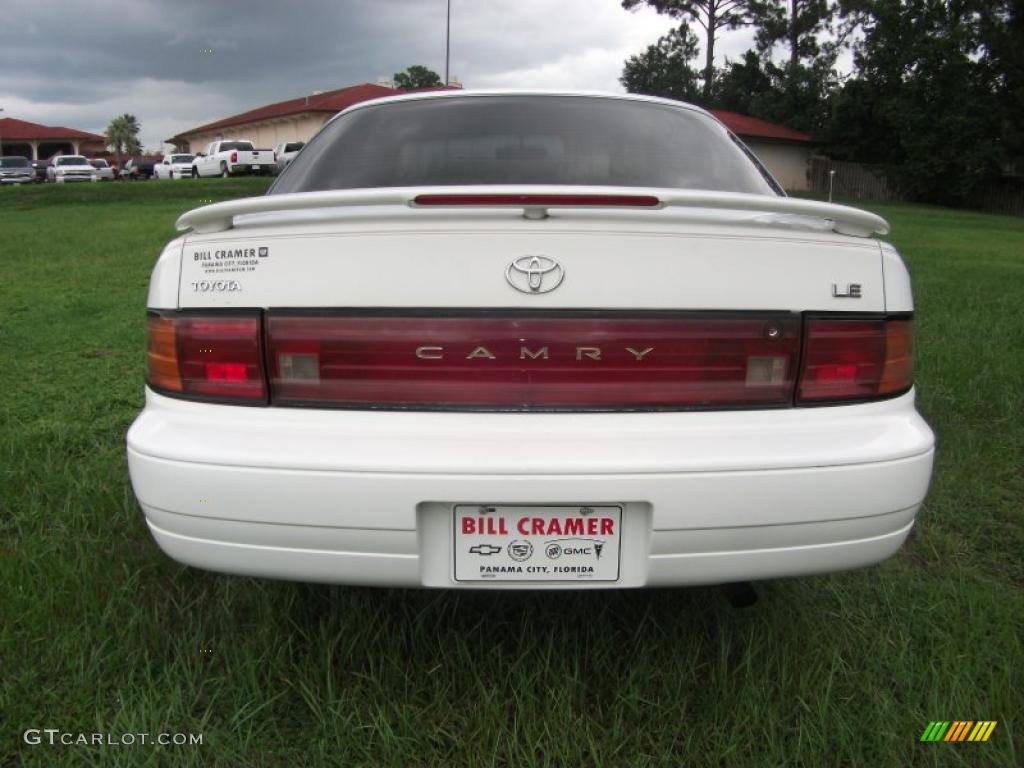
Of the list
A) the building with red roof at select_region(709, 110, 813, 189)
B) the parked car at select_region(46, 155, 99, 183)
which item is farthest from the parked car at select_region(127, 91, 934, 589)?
the parked car at select_region(46, 155, 99, 183)

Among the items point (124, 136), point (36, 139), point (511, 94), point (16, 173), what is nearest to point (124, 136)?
point (124, 136)

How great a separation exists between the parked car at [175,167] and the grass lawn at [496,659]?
34.9 m

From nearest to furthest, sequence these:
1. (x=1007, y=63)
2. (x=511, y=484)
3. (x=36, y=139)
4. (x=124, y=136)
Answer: (x=511, y=484) → (x=1007, y=63) → (x=36, y=139) → (x=124, y=136)

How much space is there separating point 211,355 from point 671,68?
154ft

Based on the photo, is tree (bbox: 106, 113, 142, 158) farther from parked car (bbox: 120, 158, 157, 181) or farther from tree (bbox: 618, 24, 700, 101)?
tree (bbox: 618, 24, 700, 101)

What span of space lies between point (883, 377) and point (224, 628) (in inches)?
69.5

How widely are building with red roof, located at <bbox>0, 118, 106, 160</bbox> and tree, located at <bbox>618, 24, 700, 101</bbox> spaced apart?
41485mm

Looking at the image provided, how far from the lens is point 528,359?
168cm

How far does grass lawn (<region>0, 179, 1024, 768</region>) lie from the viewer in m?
1.79

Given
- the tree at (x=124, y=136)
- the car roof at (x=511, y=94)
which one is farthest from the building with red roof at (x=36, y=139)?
the car roof at (x=511, y=94)

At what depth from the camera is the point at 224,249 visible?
5.77 feet

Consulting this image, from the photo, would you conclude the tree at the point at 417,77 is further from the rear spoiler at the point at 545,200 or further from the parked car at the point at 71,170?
the rear spoiler at the point at 545,200


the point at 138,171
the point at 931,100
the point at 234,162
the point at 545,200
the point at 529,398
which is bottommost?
the point at 529,398

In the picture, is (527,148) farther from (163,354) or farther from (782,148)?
(782,148)
